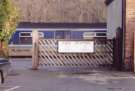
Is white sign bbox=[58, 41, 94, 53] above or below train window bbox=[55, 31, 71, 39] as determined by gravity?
below

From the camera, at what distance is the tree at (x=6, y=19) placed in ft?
82.7

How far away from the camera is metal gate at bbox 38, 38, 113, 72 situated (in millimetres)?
28109

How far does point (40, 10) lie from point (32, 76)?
31834 millimetres

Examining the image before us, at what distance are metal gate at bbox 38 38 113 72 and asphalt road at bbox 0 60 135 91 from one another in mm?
1535

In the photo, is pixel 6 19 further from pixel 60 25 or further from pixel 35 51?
pixel 60 25

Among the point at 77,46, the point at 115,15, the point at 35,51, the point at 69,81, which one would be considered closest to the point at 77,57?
the point at 77,46

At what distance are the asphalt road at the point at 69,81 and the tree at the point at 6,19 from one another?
6.41ft

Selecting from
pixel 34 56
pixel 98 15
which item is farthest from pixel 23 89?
pixel 98 15

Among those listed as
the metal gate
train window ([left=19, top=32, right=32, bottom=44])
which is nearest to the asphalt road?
the metal gate

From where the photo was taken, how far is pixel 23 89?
18516mm

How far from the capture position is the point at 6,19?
83.4 feet

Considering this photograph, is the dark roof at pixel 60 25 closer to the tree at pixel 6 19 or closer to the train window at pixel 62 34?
the train window at pixel 62 34

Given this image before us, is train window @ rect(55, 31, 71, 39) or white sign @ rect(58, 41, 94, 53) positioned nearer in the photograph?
→ white sign @ rect(58, 41, 94, 53)

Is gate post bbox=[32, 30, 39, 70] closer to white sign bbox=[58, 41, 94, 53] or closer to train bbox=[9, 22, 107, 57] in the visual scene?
white sign bbox=[58, 41, 94, 53]
